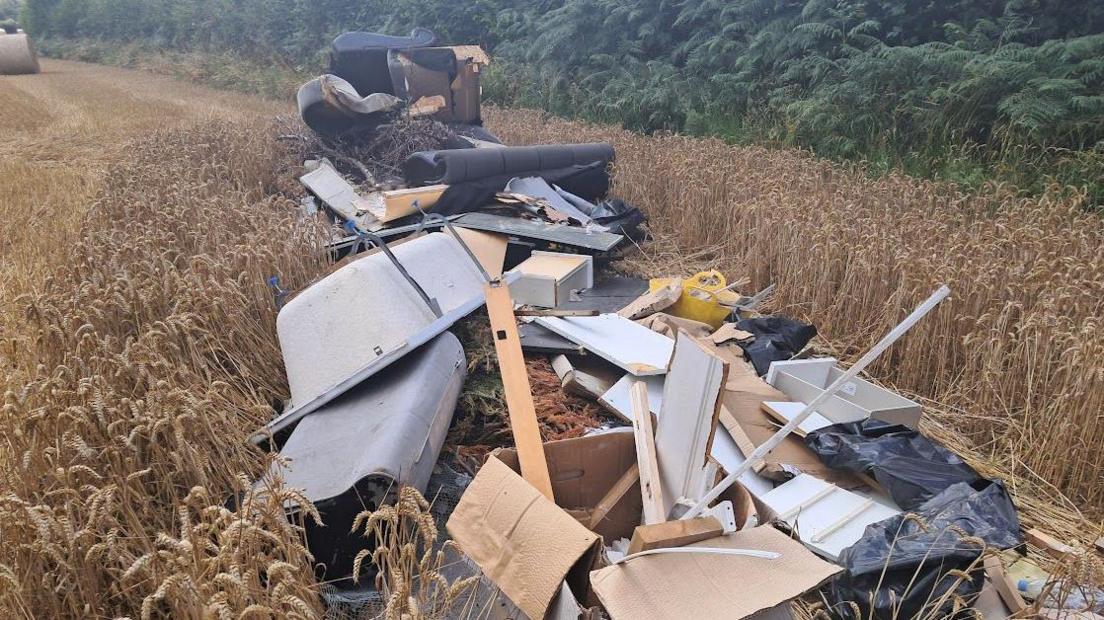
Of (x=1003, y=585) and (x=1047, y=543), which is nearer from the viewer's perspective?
(x=1003, y=585)

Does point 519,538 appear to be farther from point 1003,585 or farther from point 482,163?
point 482,163

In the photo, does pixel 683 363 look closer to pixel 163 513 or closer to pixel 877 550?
pixel 877 550

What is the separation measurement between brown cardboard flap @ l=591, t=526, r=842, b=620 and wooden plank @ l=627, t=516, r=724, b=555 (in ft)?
0.10

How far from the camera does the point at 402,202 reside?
5.63 m

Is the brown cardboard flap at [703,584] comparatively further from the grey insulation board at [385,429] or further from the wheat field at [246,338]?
the grey insulation board at [385,429]

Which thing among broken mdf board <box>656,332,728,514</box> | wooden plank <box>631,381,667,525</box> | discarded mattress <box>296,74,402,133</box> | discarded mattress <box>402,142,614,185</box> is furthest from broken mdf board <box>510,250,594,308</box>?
discarded mattress <box>296,74,402,133</box>

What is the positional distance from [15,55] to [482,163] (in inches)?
985

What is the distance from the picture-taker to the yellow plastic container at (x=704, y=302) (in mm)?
4492

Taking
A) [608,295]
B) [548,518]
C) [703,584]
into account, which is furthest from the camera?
[608,295]

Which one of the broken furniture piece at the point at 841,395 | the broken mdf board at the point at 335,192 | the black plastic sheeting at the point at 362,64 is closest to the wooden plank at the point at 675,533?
the broken furniture piece at the point at 841,395

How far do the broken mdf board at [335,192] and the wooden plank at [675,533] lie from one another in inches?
178

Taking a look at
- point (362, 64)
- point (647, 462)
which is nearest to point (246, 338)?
point (647, 462)

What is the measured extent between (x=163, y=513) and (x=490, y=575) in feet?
3.81

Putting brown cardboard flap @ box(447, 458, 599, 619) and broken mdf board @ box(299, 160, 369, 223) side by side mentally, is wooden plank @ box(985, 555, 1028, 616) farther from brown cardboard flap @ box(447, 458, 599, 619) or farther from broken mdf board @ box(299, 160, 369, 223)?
broken mdf board @ box(299, 160, 369, 223)
